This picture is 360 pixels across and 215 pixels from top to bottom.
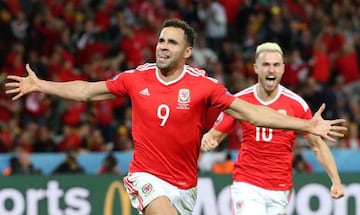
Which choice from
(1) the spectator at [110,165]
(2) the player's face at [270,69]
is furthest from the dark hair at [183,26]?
(1) the spectator at [110,165]

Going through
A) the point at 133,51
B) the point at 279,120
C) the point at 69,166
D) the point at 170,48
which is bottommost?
the point at 279,120

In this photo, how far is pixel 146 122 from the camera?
31.2ft

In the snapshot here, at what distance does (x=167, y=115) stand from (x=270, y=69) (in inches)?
Answer: 69.4

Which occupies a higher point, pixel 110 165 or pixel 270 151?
pixel 110 165

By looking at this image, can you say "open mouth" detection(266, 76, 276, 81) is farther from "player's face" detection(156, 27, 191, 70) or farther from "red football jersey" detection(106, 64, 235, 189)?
"player's face" detection(156, 27, 191, 70)

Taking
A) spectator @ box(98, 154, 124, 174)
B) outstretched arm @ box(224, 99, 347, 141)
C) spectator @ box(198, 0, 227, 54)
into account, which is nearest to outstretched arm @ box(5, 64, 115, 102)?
outstretched arm @ box(224, 99, 347, 141)

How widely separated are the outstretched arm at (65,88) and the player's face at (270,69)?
1907 millimetres

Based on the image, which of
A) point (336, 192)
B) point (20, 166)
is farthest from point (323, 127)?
point (20, 166)

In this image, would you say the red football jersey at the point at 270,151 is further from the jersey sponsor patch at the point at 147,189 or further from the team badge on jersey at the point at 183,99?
the jersey sponsor patch at the point at 147,189

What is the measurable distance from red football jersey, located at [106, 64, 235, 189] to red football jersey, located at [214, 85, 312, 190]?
1.41 metres

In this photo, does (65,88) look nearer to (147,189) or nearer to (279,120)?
(147,189)

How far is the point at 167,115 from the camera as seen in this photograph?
9.45 m

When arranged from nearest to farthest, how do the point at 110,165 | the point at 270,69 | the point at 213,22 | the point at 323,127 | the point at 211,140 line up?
the point at 323,127 → the point at 270,69 → the point at 211,140 → the point at 110,165 → the point at 213,22

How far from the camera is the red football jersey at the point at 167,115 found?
31.0 ft
